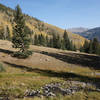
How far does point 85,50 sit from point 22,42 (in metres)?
65.7

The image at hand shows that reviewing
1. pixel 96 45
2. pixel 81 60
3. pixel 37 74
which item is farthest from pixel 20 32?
pixel 96 45

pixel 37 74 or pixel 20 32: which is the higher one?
A: pixel 20 32

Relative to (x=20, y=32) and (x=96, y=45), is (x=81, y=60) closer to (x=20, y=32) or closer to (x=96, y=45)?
(x=20, y=32)

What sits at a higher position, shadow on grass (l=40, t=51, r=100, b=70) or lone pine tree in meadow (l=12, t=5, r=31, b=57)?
lone pine tree in meadow (l=12, t=5, r=31, b=57)

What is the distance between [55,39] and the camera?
78500 mm

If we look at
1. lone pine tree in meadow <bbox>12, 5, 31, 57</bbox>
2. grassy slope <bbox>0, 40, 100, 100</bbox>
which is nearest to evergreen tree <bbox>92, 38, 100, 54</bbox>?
grassy slope <bbox>0, 40, 100, 100</bbox>

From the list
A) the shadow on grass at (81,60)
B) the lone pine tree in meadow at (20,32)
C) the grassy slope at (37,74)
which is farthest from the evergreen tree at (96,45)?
the lone pine tree in meadow at (20,32)

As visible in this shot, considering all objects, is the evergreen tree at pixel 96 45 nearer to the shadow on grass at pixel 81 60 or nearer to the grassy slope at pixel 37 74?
the shadow on grass at pixel 81 60

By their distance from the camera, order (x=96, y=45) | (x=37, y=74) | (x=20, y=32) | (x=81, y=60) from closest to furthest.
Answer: (x=37, y=74)
(x=20, y=32)
(x=81, y=60)
(x=96, y=45)

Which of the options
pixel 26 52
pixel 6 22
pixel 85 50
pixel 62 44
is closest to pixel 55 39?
pixel 62 44

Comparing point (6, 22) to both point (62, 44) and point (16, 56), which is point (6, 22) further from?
point (16, 56)

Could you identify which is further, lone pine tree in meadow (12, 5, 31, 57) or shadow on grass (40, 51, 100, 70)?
shadow on grass (40, 51, 100, 70)

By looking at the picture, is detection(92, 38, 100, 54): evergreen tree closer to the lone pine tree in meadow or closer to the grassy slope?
the grassy slope

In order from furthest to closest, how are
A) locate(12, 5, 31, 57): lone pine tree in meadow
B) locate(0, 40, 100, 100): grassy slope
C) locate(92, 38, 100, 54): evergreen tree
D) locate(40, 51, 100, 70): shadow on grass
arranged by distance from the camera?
locate(92, 38, 100, 54): evergreen tree → locate(40, 51, 100, 70): shadow on grass → locate(12, 5, 31, 57): lone pine tree in meadow → locate(0, 40, 100, 100): grassy slope
